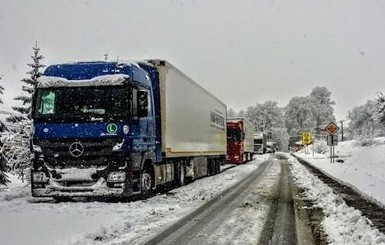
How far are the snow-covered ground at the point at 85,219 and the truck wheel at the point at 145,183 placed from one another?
0.30 meters

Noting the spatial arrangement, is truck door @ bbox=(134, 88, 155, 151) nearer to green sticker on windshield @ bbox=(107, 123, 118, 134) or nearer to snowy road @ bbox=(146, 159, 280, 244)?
green sticker on windshield @ bbox=(107, 123, 118, 134)

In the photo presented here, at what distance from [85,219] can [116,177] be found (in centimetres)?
255

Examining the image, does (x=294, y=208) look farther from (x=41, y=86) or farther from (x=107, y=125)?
(x=41, y=86)

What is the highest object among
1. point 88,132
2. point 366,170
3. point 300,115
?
point 300,115

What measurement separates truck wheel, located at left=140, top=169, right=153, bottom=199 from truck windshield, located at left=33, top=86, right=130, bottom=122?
206 cm

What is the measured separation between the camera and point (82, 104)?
12.9m

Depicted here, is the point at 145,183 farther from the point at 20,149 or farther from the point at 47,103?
the point at 20,149


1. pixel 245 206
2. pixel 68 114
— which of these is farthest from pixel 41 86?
pixel 245 206

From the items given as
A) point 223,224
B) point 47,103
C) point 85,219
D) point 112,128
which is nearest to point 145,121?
point 112,128

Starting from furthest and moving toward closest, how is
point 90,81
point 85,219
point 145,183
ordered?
1. point 145,183
2. point 90,81
3. point 85,219

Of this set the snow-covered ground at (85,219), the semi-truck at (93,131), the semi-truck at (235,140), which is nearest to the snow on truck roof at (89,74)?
the semi-truck at (93,131)

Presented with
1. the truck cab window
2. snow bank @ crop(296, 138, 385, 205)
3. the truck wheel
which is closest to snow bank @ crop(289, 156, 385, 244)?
snow bank @ crop(296, 138, 385, 205)

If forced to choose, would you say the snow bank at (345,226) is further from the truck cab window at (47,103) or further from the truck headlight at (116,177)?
the truck cab window at (47,103)

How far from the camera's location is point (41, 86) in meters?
13.2
